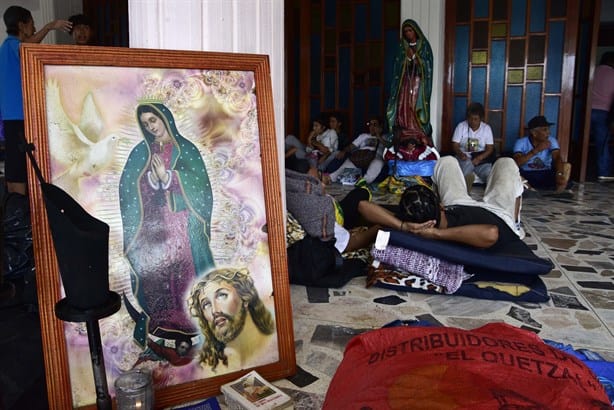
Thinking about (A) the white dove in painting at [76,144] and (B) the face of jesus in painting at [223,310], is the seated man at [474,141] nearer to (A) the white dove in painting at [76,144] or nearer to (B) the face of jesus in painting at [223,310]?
(B) the face of jesus in painting at [223,310]


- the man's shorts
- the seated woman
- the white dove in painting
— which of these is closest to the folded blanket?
the white dove in painting

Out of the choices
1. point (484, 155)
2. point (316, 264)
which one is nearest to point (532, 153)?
point (484, 155)

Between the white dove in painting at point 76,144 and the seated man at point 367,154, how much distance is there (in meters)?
5.62

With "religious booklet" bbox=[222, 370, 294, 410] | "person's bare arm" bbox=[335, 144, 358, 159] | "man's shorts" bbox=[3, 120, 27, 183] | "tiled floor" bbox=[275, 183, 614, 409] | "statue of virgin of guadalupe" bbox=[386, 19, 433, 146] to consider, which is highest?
"statue of virgin of guadalupe" bbox=[386, 19, 433, 146]

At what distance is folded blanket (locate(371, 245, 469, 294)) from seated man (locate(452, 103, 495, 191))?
13.9 ft

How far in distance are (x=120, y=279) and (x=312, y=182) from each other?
64.6 inches

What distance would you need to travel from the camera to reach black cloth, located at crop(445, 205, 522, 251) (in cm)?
322

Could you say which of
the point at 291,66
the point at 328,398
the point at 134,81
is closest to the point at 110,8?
the point at 291,66

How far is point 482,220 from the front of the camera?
328 cm

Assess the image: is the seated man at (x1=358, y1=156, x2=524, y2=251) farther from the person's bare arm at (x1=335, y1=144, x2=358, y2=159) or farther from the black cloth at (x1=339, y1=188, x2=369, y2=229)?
the person's bare arm at (x1=335, y1=144, x2=358, y2=159)

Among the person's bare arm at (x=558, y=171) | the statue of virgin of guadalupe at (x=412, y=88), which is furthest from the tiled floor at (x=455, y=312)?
the statue of virgin of guadalupe at (x=412, y=88)

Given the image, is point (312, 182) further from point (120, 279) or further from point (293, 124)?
Result: point (293, 124)

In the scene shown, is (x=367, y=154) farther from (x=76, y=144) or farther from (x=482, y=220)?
(x=76, y=144)

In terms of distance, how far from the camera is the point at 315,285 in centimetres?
307
